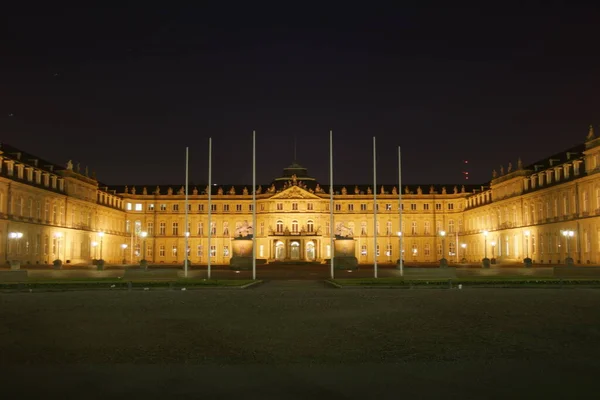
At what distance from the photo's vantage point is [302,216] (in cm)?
13138

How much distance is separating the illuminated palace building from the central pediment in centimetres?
21

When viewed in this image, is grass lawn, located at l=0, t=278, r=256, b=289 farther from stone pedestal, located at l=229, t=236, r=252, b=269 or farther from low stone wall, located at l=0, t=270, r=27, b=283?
stone pedestal, located at l=229, t=236, r=252, b=269

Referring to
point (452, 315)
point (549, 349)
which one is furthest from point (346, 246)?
point (549, 349)

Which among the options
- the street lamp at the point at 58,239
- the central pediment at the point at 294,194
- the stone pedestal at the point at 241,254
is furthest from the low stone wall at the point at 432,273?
the central pediment at the point at 294,194

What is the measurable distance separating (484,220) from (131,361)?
110341 mm

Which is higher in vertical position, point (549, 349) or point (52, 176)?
point (52, 176)

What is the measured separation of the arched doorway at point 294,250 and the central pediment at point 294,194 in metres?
9.69

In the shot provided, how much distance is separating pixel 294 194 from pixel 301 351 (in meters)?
117

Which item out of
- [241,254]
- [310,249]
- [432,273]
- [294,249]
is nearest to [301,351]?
[432,273]

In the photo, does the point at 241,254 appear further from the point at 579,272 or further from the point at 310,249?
the point at 310,249

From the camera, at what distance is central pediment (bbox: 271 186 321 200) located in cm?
13075

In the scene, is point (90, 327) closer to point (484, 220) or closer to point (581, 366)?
point (581, 366)

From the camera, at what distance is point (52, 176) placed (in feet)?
305

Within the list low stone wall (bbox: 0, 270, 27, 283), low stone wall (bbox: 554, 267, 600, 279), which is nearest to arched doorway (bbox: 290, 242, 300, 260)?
low stone wall (bbox: 554, 267, 600, 279)
